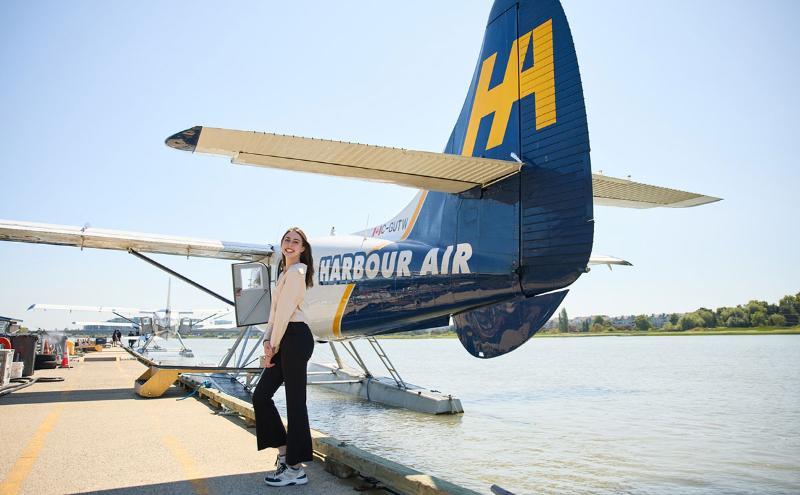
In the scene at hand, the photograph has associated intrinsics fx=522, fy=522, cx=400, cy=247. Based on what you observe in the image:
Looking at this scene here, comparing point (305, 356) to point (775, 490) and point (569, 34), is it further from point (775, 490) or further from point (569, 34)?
point (775, 490)

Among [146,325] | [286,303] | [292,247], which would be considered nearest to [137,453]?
[286,303]

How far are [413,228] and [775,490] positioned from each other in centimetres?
518

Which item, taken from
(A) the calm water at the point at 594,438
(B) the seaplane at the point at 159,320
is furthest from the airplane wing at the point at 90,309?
(A) the calm water at the point at 594,438

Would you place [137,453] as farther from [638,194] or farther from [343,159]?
[638,194]

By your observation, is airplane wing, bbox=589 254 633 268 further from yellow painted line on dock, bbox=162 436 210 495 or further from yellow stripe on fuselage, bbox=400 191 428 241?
yellow painted line on dock, bbox=162 436 210 495

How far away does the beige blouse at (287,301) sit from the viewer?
11.6 feet

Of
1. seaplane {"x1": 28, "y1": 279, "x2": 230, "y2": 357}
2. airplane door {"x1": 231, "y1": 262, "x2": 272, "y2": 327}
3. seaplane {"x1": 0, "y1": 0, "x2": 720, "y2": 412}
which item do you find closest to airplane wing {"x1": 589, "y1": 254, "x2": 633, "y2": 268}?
seaplane {"x1": 0, "y1": 0, "x2": 720, "y2": 412}

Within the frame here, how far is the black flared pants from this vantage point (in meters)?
3.54

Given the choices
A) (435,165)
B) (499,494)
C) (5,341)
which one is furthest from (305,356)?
(5,341)

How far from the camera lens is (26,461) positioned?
4395mm

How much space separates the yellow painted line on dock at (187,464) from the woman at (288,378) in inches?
18.0

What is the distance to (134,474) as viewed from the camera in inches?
158

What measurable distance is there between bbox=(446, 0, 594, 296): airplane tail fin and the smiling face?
90.4 inches

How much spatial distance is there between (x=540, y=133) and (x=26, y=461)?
5407 mm
